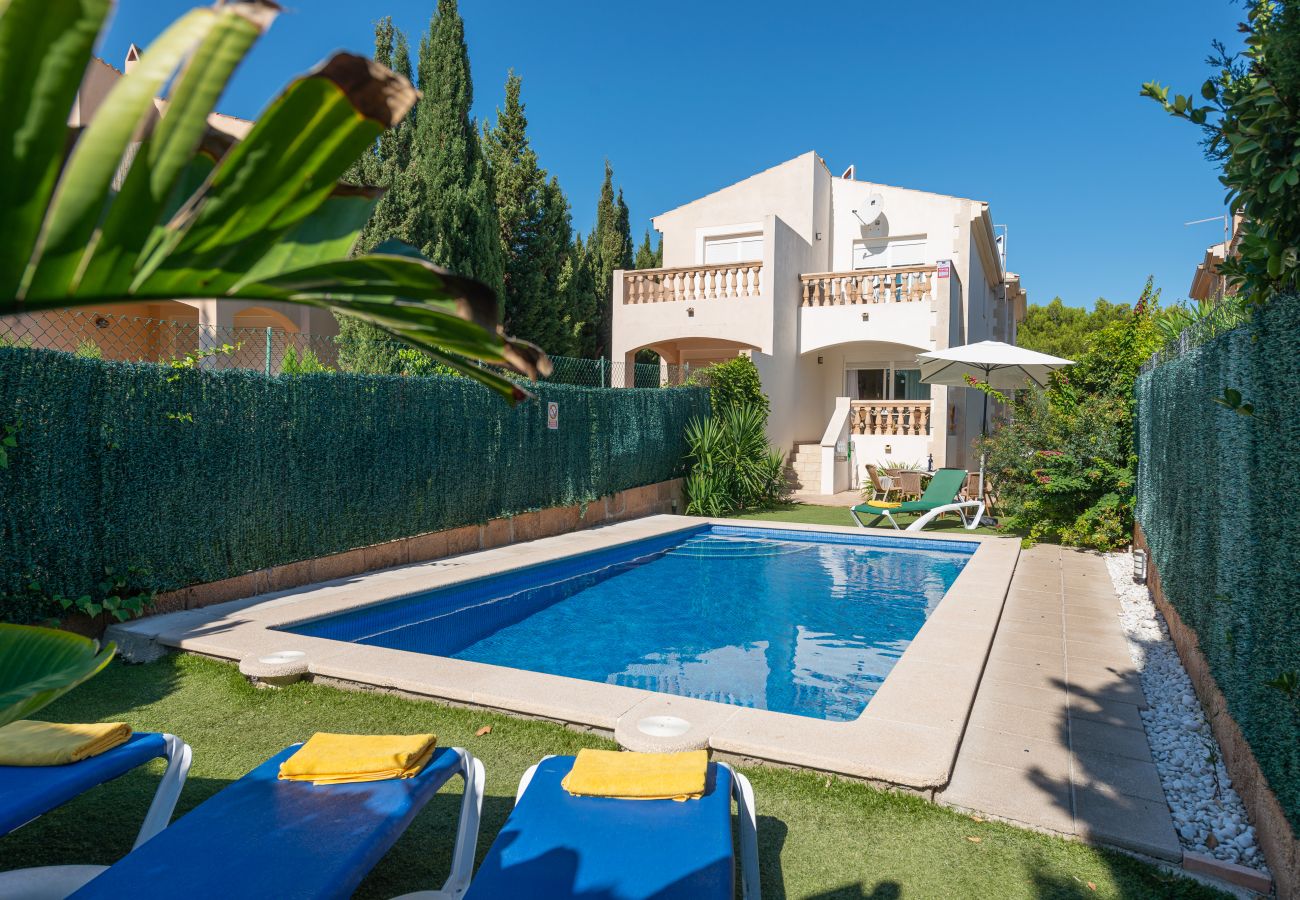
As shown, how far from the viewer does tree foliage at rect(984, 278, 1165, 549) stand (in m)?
11.4

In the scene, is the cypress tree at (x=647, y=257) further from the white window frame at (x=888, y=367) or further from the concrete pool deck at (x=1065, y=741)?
the concrete pool deck at (x=1065, y=741)

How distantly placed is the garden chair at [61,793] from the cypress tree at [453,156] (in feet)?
53.5

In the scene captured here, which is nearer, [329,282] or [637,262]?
[329,282]

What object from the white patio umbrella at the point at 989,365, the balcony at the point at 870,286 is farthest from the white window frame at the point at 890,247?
the white patio umbrella at the point at 989,365

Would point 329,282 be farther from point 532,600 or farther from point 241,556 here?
point 532,600

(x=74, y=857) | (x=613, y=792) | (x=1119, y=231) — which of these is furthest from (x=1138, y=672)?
(x=1119, y=231)

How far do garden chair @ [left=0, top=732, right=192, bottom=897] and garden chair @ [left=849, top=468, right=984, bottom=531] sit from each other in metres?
12.0

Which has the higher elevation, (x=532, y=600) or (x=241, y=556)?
(x=241, y=556)

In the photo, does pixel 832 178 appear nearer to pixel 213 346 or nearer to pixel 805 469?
pixel 805 469

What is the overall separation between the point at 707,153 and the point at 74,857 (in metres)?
36.7

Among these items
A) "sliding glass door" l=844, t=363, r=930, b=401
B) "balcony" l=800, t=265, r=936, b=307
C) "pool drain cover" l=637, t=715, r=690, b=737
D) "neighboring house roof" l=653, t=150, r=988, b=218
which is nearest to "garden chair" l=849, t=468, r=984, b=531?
"balcony" l=800, t=265, r=936, b=307

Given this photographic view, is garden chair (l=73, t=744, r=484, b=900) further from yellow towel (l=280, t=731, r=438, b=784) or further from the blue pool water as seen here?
the blue pool water

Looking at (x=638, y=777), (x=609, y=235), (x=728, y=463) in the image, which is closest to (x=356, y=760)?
(x=638, y=777)

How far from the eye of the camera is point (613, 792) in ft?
10.5
